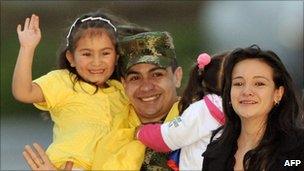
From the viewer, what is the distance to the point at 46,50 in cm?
1198

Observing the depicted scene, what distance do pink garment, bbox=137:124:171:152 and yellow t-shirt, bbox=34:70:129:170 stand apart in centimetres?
26

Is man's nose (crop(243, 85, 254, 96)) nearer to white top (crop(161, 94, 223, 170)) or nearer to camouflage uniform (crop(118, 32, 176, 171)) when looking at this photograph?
white top (crop(161, 94, 223, 170))

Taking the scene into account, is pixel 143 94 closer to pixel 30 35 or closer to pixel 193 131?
pixel 193 131

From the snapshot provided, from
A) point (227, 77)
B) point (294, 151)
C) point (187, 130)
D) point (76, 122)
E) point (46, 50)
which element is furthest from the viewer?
point (46, 50)

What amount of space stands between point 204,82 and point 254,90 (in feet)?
2.28

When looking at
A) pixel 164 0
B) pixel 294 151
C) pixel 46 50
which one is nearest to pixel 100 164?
pixel 294 151

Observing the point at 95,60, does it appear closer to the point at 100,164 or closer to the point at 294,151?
the point at 100,164

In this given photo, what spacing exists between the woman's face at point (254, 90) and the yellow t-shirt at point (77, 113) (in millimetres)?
1000

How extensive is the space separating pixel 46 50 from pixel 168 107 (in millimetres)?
7835

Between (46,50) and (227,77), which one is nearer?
(227,77)

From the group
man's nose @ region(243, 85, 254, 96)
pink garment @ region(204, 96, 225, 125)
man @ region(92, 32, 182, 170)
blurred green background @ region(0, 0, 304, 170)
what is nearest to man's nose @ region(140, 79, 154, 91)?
man @ region(92, 32, 182, 170)

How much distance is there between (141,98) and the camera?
4297mm

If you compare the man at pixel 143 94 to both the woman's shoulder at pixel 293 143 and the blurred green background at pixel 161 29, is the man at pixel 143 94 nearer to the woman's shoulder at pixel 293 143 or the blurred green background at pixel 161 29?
the woman's shoulder at pixel 293 143

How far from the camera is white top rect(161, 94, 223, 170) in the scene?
3.98 meters
